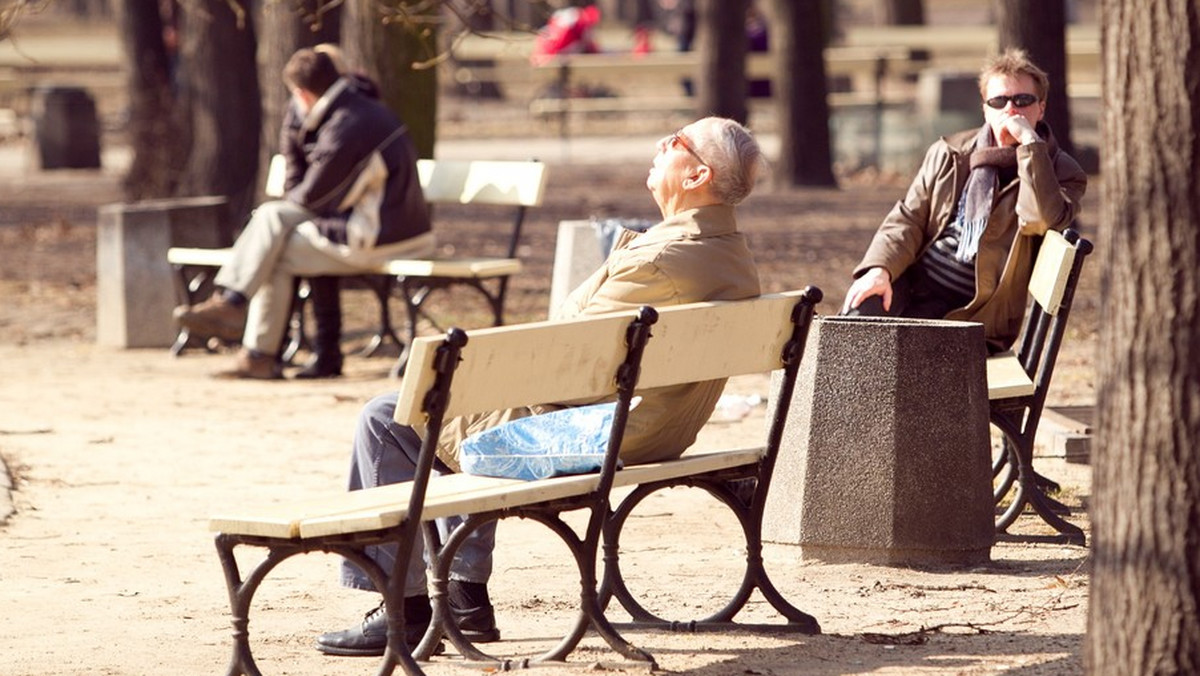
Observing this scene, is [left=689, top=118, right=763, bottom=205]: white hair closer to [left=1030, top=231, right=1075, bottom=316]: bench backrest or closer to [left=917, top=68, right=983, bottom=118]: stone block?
[left=1030, top=231, right=1075, bottom=316]: bench backrest

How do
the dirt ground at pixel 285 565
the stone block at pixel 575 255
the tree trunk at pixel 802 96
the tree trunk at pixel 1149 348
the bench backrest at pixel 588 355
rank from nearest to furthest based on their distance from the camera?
the tree trunk at pixel 1149 348, the bench backrest at pixel 588 355, the dirt ground at pixel 285 565, the stone block at pixel 575 255, the tree trunk at pixel 802 96

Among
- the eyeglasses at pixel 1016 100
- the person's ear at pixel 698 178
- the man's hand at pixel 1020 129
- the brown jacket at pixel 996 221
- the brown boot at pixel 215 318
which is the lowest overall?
the brown boot at pixel 215 318

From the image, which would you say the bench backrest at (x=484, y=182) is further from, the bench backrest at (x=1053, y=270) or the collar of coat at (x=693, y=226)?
the collar of coat at (x=693, y=226)

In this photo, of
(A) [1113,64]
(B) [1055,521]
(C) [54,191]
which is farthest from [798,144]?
(A) [1113,64]

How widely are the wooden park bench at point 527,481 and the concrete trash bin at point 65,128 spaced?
58.3 feet

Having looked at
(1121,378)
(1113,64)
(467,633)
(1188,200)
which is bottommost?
(467,633)

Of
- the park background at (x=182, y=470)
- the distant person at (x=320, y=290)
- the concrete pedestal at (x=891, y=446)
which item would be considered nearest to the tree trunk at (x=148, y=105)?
the park background at (x=182, y=470)

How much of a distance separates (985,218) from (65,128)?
1702cm

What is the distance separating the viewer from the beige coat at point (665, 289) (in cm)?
524

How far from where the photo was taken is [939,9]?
54531 mm

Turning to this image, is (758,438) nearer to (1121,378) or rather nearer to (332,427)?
(332,427)

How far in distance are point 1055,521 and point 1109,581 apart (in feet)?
8.79

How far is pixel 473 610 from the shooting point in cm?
541

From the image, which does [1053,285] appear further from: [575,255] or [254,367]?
[254,367]
